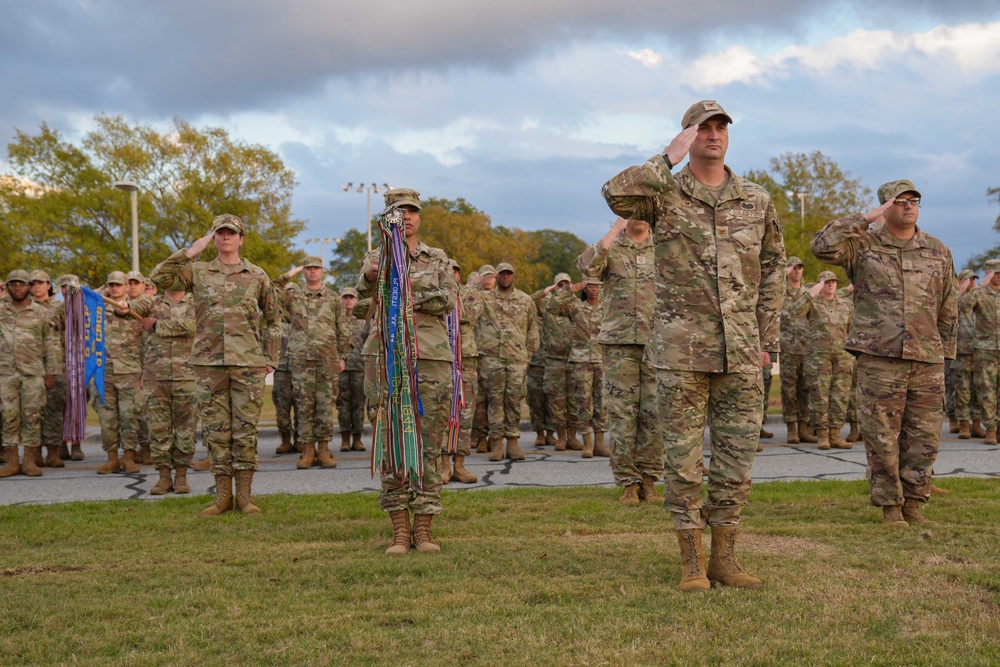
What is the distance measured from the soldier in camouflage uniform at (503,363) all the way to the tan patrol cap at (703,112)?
25.7ft

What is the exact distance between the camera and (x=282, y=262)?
40.2 meters

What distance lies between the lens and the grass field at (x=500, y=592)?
14.4 ft

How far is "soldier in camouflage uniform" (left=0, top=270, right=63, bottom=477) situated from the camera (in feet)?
40.5

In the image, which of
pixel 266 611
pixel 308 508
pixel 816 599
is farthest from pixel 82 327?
pixel 816 599

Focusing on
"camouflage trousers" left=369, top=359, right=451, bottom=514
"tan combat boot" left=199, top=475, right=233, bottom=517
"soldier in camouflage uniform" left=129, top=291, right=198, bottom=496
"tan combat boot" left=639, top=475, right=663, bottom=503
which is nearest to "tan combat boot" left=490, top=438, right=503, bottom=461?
"soldier in camouflage uniform" left=129, top=291, right=198, bottom=496

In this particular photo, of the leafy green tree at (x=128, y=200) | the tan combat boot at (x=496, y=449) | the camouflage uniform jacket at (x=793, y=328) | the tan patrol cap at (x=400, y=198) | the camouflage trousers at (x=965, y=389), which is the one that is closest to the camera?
the tan patrol cap at (x=400, y=198)

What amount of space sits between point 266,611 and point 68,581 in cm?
157

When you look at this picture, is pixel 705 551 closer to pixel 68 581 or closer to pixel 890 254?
pixel 890 254

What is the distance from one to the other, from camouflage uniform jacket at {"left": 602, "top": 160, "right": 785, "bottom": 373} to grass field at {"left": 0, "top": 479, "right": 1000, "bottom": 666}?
4.34 feet

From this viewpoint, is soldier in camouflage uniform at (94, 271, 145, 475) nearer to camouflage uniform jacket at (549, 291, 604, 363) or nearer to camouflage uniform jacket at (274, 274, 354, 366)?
camouflage uniform jacket at (274, 274, 354, 366)

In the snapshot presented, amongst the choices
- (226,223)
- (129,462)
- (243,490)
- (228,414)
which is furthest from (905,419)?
(129,462)

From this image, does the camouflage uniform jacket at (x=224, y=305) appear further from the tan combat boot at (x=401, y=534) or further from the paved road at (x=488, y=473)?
the tan combat boot at (x=401, y=534)

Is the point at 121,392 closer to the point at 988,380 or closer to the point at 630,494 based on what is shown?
the point at 630,494

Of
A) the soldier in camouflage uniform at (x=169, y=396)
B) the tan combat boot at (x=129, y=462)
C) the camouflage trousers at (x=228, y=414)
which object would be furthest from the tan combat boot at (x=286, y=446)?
the camouflage trousers at (x=228, y=414)
